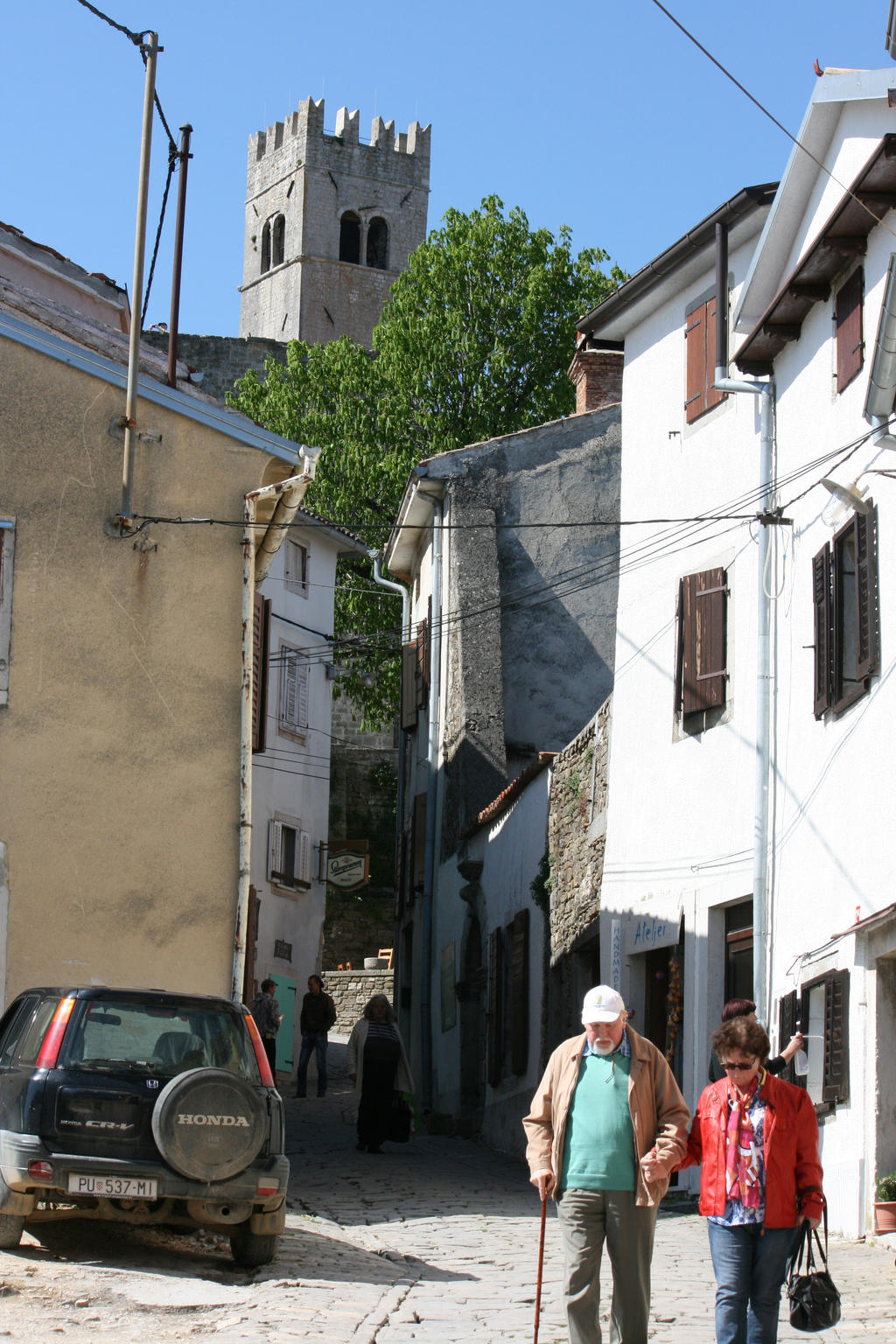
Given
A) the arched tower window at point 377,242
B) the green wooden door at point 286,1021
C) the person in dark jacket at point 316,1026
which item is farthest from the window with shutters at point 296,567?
the arched tower window at point 377,242

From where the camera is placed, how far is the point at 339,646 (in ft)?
120

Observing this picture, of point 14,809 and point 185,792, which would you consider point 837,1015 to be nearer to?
point 185,792

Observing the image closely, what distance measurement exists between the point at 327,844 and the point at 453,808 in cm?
998

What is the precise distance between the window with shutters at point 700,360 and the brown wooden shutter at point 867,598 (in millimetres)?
3839

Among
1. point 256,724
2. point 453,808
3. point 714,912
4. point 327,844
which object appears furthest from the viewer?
point 327,844

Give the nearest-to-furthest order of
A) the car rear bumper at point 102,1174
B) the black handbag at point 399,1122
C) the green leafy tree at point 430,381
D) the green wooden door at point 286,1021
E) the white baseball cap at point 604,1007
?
1. the white baseball cap at point 604,1007
2. the car rear bumper at point 102,1174
3. the black handbag at point 399,1122
4. the green wooden door at point 286,1021
5. the green leafy tree at point 430,381

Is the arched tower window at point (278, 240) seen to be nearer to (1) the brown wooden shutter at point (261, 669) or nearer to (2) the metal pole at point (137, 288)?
(1) the brown wooden shutter at point (261, 669)

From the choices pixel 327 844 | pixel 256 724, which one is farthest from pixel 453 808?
pixel 327 844

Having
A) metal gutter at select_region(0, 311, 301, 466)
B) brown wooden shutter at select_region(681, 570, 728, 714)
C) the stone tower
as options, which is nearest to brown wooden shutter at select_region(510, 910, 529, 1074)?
brown wooden shutter at select_region(681, 570, 728, 714)

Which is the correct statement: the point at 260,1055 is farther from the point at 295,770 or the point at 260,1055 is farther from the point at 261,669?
the point at 295,770

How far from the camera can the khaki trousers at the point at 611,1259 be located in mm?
7145

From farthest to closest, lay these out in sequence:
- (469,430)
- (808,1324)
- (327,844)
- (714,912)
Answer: (469,430), (327,844), (714,912), (808,1324)

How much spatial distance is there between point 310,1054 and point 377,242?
67.5 metres

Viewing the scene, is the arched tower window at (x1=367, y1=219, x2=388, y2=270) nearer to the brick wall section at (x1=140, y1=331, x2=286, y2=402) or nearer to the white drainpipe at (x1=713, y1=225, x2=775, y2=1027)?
the brick wall section at (x1=140, y1=331, x2=286, y2=402)
